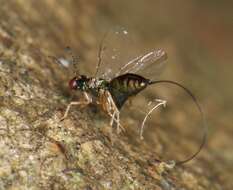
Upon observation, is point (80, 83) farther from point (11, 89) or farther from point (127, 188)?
point (127, 188)

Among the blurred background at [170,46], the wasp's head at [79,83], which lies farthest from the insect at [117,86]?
the blurred background at [170,46]

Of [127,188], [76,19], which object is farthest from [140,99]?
[127,188]

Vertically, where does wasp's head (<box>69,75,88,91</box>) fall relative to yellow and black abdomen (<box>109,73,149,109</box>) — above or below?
above

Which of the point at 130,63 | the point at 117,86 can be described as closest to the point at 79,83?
the point at 117,86

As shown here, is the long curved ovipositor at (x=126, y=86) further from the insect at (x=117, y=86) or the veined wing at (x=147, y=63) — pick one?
the veined wing at (x=147, y=63)

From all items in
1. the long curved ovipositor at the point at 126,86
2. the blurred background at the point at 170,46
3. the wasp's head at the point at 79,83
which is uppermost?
the blurred background at the point at 170,46

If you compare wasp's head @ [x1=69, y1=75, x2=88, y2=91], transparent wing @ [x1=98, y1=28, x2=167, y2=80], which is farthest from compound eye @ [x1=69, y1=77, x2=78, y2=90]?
transparent wing @ [x1=98, y1=28, x2=167, y2=80]

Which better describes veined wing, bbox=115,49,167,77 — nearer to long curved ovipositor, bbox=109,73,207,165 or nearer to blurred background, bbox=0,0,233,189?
blurred background, bbox=0,0,233,189
